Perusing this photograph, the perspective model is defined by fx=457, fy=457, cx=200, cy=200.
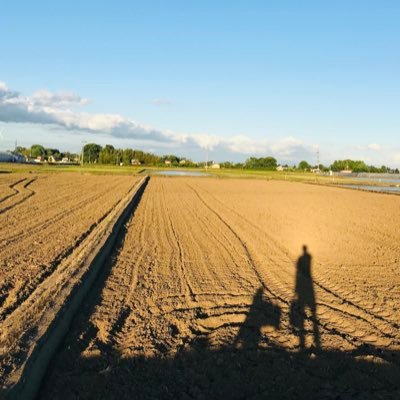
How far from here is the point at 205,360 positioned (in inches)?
187

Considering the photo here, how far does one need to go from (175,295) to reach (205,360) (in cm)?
229

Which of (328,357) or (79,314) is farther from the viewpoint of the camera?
(79,314)

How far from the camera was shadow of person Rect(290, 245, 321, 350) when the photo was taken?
5609 mm

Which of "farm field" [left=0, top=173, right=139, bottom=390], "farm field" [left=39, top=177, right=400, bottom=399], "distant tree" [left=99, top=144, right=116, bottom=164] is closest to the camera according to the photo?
"farm field" [left=39, top=177, right=400, bottom=399]

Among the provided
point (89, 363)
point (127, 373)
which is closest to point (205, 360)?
point (127, 373)

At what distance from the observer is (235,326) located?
5.75m

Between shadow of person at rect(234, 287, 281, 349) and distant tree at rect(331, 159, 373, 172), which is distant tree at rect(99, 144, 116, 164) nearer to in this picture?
distant tree at rect(331, 159, 373, 172)

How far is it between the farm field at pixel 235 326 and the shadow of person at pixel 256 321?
1 cm

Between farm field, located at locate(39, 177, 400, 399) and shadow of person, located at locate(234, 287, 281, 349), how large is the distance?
0.05 ft

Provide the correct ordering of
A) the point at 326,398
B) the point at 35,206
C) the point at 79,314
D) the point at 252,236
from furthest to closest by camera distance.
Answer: the point at 35,206
the point at 252,236
the point at 79,314
the point at 326,398

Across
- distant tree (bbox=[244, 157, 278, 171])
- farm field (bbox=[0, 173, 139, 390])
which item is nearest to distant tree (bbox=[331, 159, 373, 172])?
distant tree (bbox=[244, 157, 278, 171])

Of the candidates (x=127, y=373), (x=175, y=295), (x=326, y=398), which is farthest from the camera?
(x=175, y=295)

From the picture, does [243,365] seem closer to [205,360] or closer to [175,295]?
[205,360]

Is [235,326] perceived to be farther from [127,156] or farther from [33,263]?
[127,156]
